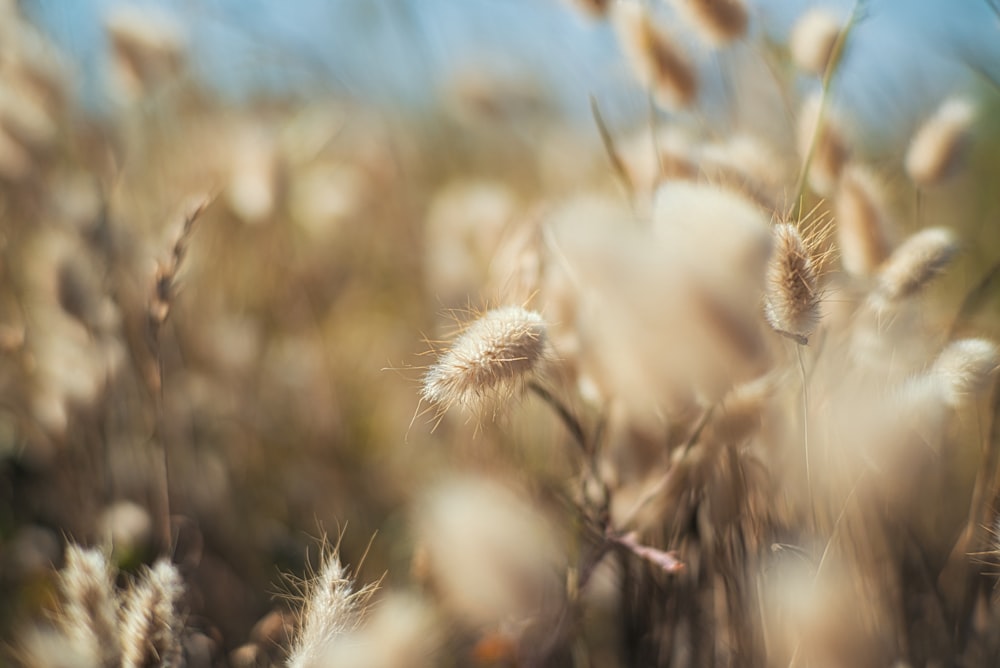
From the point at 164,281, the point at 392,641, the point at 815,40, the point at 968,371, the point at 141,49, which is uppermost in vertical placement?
the point at 141,49

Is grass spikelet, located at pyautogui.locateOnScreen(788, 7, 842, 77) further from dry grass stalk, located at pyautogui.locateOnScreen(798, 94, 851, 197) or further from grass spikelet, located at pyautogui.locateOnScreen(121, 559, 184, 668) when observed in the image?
grass spikelet, located at pyautogui.locateOnScreen(121, 559, 184, 668)

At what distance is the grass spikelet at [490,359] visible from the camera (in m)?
0.41

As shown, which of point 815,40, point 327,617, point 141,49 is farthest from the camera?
point 141,49

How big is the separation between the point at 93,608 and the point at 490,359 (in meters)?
0.28

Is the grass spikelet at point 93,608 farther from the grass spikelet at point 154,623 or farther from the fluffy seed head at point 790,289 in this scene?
the fluffy seed head at point 790,289

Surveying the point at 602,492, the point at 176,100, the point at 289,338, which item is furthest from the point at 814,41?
the point at 176,100

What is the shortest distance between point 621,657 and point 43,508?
0.72 metres

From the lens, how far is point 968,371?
43cm

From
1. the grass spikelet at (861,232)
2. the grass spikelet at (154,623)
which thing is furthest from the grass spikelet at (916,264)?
the grass spikelet at (154,623)

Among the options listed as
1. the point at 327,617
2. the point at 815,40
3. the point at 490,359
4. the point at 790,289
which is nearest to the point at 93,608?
the point at 327,617

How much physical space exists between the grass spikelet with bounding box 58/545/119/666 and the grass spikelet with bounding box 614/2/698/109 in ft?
1.75

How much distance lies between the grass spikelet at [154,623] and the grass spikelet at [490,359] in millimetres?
181

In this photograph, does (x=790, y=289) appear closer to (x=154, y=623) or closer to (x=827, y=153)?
(x=827, y=153)

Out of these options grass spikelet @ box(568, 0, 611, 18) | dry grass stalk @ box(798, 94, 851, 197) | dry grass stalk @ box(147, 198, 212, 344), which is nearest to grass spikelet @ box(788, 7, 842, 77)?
dry grass stalk @ box(798, 94, 851, 197)
